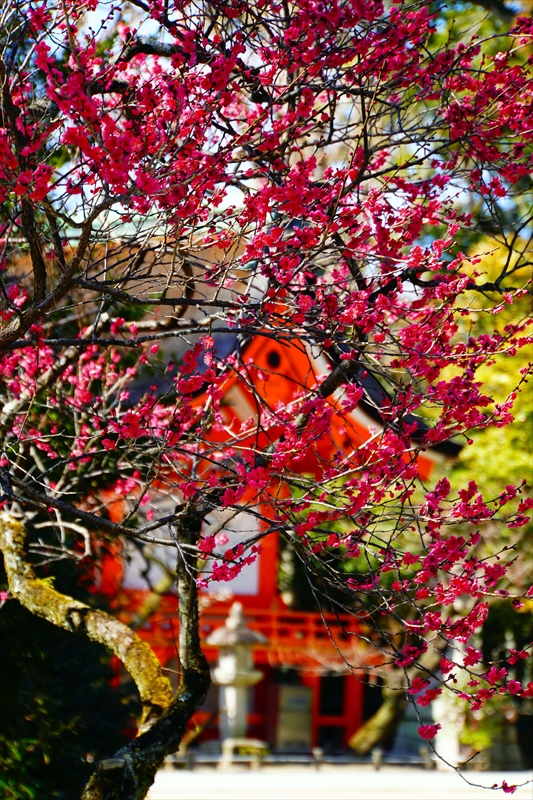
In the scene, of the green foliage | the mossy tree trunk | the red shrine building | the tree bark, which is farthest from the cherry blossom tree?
the tree bark

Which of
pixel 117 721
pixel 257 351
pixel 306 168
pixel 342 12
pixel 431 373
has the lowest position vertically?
pixel 117 721

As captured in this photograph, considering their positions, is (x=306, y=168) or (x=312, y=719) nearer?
(x=306, y=168)

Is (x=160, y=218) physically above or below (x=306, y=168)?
below

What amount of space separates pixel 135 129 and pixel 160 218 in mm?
459

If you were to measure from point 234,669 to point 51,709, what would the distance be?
26.9 ft

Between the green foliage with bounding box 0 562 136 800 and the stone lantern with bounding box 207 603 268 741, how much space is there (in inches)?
275

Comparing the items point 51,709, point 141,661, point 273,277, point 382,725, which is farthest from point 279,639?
point 273,277

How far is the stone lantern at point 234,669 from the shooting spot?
14.3 metres

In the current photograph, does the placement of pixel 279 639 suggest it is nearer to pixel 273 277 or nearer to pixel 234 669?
pixel 234 669

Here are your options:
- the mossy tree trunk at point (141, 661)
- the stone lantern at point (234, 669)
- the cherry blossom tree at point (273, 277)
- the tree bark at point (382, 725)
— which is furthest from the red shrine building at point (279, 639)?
the cherry blossom tree at point (273, 277)

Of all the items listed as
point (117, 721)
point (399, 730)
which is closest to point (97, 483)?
point (117, 721)

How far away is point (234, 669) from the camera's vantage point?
563 inches

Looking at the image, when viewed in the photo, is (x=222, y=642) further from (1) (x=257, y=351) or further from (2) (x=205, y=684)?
(2) (x=205, y=684)

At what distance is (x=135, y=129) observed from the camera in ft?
14.2
